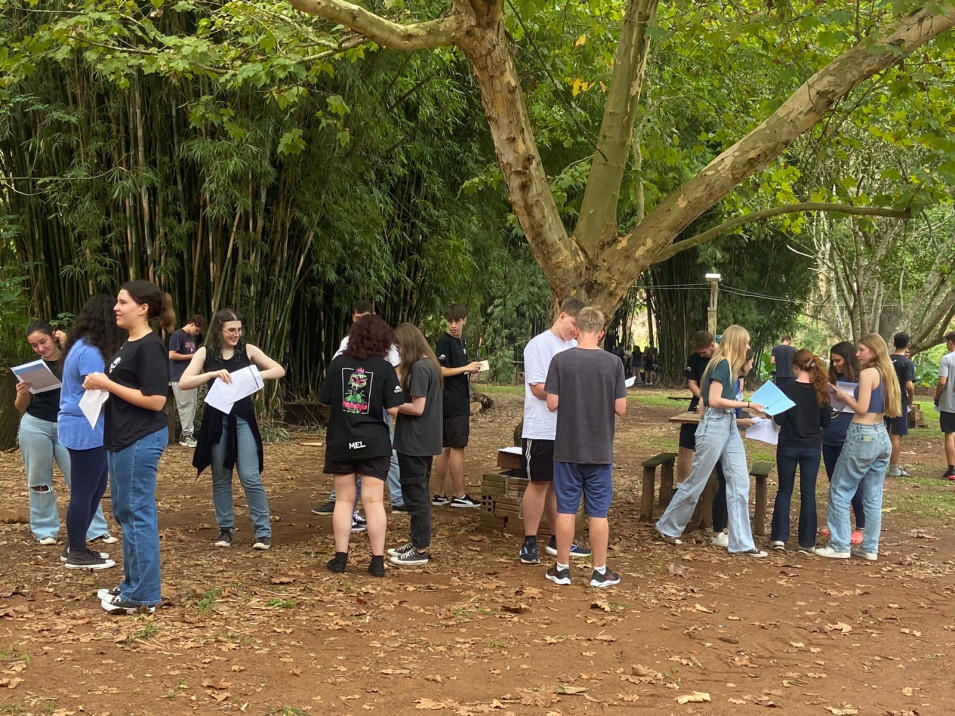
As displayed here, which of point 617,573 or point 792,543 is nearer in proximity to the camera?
point 617,573

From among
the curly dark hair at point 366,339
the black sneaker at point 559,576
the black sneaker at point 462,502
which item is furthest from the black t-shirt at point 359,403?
the black sneaker at point 462,502

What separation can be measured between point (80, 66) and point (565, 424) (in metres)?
6.75

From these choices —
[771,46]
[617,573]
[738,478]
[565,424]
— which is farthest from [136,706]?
[771,46]

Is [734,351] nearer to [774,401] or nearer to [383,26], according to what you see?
[774,401]

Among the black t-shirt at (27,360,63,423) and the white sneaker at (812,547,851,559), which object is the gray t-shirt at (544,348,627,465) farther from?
the black t-shirt at (27,360,63,423)

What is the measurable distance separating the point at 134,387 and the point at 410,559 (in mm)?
1934

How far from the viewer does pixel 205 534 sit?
6.02m

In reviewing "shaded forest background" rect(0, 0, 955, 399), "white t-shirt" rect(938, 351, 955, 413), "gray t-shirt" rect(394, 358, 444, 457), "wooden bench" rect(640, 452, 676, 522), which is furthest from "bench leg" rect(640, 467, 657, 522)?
"white t-shirt" rect(938, 351, 955, 413)

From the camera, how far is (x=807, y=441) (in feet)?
19.5

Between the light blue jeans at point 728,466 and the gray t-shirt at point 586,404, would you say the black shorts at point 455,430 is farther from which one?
the gray t-shirt at point 586,404

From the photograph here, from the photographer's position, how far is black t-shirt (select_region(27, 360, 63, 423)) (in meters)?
5.40

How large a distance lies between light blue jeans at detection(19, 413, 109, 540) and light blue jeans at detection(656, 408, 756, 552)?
3.62 meters

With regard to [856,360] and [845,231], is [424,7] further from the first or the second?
[845,231]

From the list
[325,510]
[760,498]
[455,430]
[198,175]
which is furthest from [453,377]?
[198,175]
